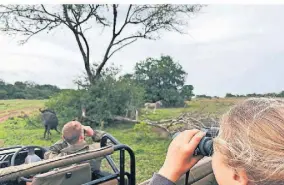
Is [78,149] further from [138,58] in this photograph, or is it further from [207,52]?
[138,58]

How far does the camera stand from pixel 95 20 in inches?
180

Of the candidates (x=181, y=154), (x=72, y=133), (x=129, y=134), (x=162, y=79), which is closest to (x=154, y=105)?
(x=162, y=79)

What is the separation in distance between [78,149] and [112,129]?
288cm

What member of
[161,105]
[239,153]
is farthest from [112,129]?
[239,153]

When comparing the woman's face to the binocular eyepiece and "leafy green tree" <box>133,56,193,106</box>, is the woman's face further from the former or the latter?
"leafy green tree" <box>133,56,193,106</box>

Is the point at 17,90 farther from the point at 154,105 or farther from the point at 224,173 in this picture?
the point at 224,173

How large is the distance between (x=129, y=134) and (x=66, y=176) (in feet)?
10.5

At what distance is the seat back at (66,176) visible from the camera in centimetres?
107

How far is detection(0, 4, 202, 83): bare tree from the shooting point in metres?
4.26

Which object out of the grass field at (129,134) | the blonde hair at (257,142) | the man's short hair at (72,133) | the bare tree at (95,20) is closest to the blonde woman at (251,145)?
the blonde hair at (257,142)

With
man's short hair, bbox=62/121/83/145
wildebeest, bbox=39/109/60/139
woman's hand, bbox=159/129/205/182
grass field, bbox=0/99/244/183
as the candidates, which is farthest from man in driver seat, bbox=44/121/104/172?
wildebeest, bbox=39/109/60/139

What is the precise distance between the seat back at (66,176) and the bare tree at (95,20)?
130 inches

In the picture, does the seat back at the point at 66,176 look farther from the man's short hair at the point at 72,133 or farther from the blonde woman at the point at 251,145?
the blonde woman at the point at 251,145

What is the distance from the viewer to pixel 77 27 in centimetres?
450
